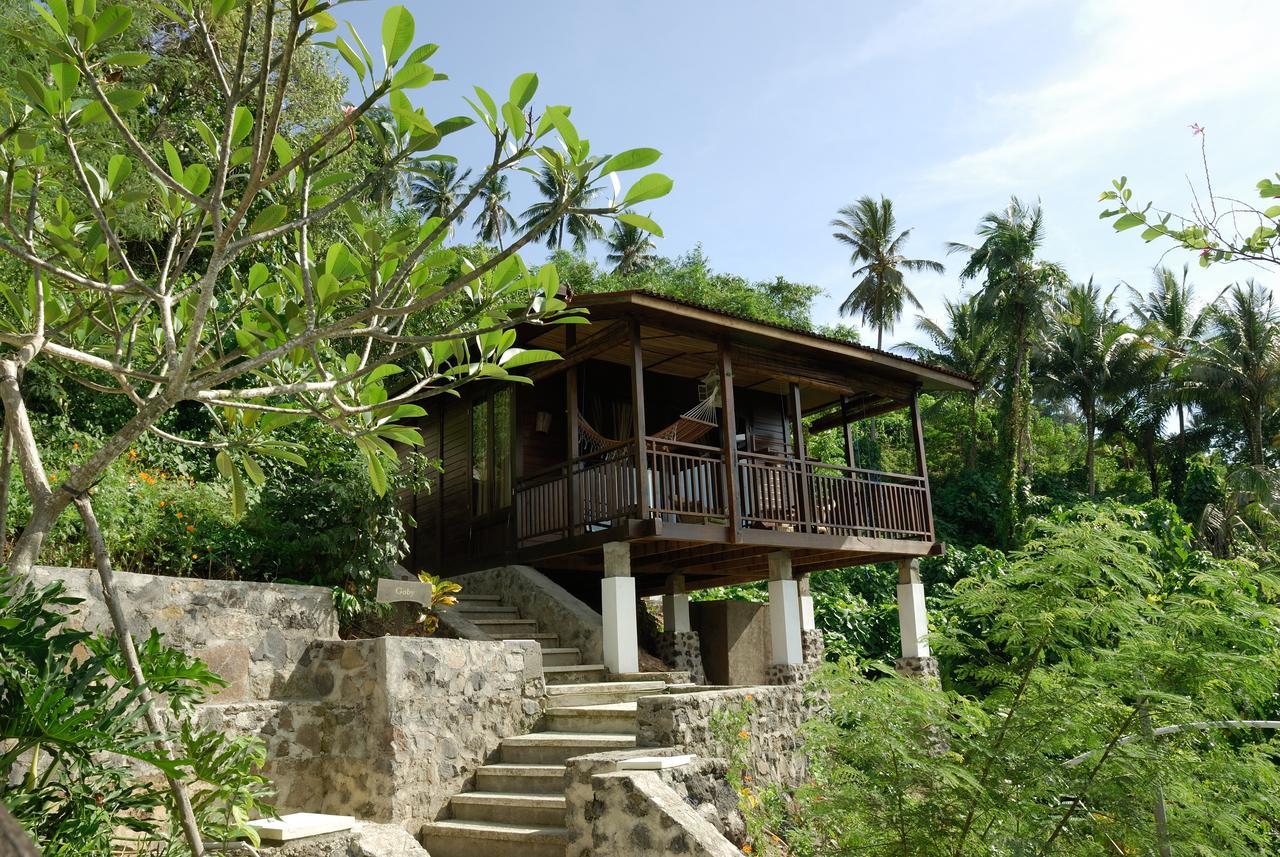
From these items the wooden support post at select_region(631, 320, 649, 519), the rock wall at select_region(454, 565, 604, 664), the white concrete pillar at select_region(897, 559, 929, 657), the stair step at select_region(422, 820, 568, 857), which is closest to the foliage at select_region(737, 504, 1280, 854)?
the stair step at select_region(422, 820, 568, 857)

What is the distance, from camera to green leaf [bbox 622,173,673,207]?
3.16 meters

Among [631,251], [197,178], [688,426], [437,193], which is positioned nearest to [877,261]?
[631,251]

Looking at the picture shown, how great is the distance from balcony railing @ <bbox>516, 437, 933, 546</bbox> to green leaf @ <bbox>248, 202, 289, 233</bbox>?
663cm

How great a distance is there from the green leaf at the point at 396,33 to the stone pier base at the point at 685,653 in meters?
9.82

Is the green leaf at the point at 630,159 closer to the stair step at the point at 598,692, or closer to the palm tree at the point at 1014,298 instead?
the stair step at the point at 598,692

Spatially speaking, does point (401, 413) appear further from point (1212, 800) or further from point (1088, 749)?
point (1212, 800)

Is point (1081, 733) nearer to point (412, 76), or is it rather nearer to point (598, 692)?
point (412, 76)

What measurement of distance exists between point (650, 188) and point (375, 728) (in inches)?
191

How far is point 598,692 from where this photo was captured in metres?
8.47

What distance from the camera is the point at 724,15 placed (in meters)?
5.16

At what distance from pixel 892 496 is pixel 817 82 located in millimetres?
7425

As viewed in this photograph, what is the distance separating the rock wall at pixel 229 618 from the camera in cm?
608

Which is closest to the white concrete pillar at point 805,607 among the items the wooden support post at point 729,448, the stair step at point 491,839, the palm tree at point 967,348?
the wooden support post at point 729,448

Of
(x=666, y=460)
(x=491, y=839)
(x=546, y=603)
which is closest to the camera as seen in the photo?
(x=491, y=839)
